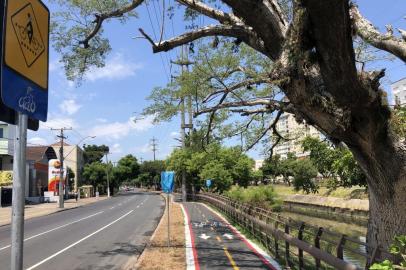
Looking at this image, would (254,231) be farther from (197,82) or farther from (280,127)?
(197,82)

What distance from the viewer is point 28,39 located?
3.82m

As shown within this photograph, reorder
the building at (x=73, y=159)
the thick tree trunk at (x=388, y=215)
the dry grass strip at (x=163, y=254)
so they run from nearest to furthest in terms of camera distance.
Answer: the thick tree trunk at (x=388, y=215)
the dry grass strip at (x=163, y=254)
the building at (x=73, y=159)

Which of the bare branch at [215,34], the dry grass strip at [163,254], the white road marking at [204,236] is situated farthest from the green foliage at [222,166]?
the bare branch at [215,34]

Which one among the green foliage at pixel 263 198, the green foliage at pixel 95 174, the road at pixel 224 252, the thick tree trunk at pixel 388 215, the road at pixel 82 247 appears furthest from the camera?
the green foliage at pixel 95 174

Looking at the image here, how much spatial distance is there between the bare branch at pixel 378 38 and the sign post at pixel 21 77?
7.39 meters

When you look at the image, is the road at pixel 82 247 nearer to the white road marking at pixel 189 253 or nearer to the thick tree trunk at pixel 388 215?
the white road marking at pixel 189 253

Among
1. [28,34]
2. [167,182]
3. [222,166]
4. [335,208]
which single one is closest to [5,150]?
[222,166]

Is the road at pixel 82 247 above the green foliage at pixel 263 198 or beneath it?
beneath

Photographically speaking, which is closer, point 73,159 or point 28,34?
point 28,34

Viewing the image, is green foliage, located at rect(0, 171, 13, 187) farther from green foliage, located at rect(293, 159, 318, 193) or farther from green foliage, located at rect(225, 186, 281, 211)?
green foliage, located at rect(293, 159, 318, 193)

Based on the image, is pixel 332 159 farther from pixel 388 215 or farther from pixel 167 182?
pixel 388 215

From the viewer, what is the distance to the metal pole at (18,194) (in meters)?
3.69

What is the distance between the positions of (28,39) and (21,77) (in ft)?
1.05

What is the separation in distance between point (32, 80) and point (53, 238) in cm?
1933
